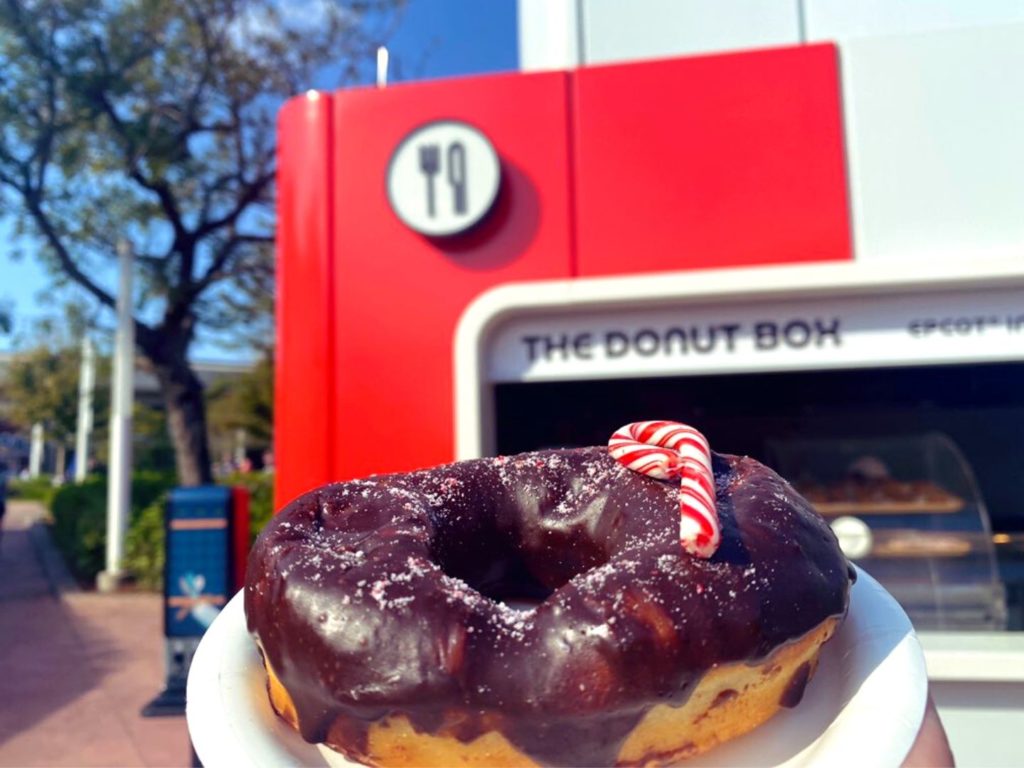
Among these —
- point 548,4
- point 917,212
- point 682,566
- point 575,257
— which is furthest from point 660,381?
point 682,566

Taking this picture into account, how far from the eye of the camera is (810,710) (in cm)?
116

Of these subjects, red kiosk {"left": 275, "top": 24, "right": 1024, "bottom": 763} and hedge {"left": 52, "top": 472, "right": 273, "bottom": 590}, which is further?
hedge {"left": 52, "top": 472, "right": 273, "bottom": 590}

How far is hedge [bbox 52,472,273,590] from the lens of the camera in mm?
8969

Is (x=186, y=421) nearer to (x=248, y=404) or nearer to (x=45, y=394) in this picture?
(x=248, y=404)

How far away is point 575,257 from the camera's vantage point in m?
2.96

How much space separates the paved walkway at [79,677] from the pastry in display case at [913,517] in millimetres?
3574

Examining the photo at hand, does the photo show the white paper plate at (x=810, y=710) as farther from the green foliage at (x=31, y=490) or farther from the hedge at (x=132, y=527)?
the green foliage at (x=31, y=490)

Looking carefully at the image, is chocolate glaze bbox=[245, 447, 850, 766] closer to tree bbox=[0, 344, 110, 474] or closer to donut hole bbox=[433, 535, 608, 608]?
donut hole bbox=[433, 535, 608, 608]

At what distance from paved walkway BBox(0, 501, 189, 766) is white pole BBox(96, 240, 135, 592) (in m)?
0.40

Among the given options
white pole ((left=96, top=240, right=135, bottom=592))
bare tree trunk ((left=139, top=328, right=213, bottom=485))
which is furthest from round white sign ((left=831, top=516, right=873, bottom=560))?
bare tree trunk ((left=139, top=328, right=213, bottom=485))

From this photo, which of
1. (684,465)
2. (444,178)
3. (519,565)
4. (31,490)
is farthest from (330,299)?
(31,490)

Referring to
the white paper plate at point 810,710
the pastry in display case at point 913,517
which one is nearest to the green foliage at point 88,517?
the pastry in display case at point 913,517

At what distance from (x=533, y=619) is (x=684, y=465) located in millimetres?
305

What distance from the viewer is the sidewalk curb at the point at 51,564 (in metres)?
8.97
